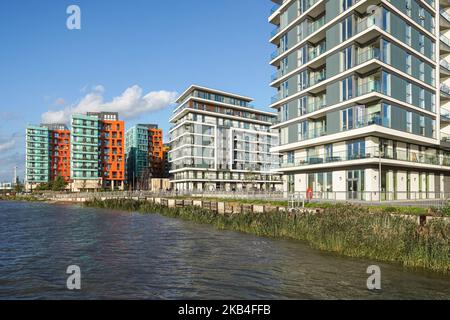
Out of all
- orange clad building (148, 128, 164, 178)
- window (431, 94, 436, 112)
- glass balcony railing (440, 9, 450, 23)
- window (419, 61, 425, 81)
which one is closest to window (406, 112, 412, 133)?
window (419, 61, 425, 81)

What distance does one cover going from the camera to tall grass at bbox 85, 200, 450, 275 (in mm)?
13409

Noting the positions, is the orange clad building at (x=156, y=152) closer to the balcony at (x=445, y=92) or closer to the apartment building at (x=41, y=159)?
the apartment building at (x=41, y=159)

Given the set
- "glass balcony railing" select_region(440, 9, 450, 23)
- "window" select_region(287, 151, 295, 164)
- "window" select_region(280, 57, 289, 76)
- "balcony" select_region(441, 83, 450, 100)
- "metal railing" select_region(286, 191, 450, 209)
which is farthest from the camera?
"window" select_region(280, 57, 289, 76)

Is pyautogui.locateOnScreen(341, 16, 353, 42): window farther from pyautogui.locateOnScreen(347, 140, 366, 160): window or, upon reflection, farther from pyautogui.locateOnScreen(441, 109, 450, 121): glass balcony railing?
pyautogui.locateOnScreen(441, 109, 450, 121): glass balcony railing

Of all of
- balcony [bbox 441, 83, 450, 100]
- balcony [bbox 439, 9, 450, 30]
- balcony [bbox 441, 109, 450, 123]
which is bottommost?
balcony [bbox 441, 109, 450, 123]

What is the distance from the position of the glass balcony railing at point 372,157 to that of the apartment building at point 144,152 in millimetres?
93210

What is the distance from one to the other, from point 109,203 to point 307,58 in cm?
3557

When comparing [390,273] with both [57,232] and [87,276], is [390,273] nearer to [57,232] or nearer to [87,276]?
[87,276]

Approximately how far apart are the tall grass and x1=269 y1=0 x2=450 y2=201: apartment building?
28.9ft

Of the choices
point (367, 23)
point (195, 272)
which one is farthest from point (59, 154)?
point (195, 272)

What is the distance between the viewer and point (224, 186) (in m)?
89.4

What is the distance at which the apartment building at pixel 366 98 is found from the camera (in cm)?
3491

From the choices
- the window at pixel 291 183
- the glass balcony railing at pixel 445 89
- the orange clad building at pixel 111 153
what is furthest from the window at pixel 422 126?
the orange clad building at pixel 111 153

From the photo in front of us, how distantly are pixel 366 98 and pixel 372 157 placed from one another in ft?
19.8
